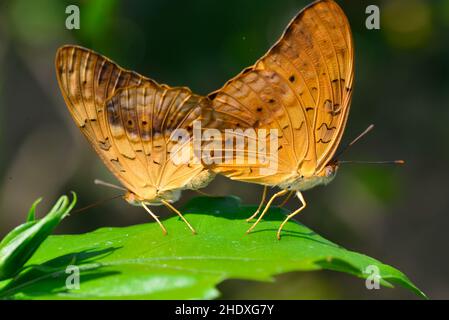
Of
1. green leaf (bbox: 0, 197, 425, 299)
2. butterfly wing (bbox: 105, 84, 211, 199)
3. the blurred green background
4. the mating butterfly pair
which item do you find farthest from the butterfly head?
the blurred green background

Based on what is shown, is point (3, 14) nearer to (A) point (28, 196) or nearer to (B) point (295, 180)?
(A) point (28, 196)

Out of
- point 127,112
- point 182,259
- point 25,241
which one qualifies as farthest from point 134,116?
point 25,241

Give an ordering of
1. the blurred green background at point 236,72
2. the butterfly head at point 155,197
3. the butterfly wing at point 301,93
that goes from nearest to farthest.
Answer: the butterfly wing at point 301,93 → the butterfly head at point 155,197 → the blurred green background at point 236,72

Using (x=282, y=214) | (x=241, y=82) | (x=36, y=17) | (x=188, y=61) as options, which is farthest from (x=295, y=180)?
(x=36, y=17)

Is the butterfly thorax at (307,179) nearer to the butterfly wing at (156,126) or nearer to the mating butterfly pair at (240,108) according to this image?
the mating butterfly pair at (240,108)

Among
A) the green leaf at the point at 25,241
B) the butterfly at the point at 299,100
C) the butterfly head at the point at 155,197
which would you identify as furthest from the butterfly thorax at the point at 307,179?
the green leaf at the point at 25,241
